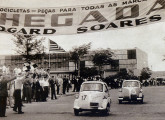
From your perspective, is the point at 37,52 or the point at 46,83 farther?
the point at 46,83

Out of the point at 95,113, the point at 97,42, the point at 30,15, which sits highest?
the point at 30,15

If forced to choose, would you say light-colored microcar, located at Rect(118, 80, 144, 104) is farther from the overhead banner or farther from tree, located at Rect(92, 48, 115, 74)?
the overhead banner

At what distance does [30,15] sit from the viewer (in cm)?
883

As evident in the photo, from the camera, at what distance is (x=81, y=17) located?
28.2ft

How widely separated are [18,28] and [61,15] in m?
1.09

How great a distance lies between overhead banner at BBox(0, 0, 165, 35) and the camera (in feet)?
26.6

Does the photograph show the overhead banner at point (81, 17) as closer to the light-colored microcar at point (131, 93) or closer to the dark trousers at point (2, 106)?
the dark trousers at point (2, 106)

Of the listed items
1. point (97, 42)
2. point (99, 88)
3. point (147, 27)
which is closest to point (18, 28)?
point (97, 42)

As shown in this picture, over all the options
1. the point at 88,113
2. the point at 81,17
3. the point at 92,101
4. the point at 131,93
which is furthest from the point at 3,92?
the point at 131,93

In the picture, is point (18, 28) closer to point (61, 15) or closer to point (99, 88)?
point (61, 15)

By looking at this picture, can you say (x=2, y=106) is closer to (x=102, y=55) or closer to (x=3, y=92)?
(x=3, y=92)

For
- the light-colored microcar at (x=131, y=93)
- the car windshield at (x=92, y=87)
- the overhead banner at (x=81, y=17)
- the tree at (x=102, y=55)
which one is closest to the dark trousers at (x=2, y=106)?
the car windshield at (x=92, y=87)

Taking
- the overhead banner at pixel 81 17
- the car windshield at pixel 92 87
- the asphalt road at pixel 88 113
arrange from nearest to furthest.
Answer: the overhead banner at pixel 81 17 → the asphalt road at pixel 88 113 → the car windshield at pixel 92 87

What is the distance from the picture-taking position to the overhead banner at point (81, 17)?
8.10 meters
